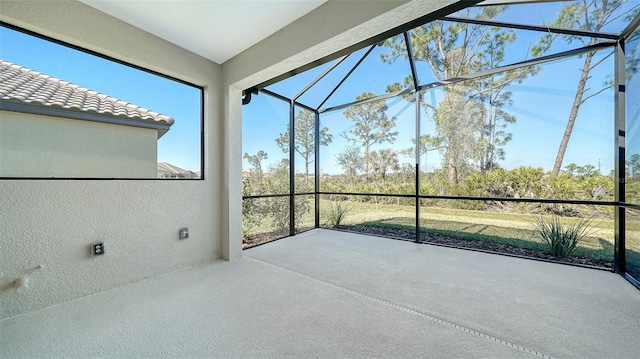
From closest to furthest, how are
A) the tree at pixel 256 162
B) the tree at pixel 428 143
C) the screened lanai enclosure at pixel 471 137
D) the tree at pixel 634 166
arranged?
the tree at pixel 634 166 < the screened lanai enclosure at pixel 471 137 < the tree at pixel 256 162 < the tree at pixel 428 143

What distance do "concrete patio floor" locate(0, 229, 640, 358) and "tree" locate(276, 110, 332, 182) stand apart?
249cm

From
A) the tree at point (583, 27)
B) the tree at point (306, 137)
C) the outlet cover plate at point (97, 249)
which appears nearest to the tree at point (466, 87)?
the tree at point (583, 27)

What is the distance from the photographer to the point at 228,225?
10.0ft

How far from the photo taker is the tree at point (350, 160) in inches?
194

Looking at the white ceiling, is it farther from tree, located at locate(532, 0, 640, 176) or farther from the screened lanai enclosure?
tree, located at locate(532, 0, 640, 176)

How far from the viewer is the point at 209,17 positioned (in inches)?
85.3

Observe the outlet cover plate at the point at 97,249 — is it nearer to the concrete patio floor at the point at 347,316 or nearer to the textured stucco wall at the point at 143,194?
the textured stucco wall at the point at 143,194

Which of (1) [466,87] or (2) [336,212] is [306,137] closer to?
(2) [336,212]

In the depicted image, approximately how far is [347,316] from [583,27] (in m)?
4.23

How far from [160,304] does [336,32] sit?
2.85m

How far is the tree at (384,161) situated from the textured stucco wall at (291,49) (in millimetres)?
2754

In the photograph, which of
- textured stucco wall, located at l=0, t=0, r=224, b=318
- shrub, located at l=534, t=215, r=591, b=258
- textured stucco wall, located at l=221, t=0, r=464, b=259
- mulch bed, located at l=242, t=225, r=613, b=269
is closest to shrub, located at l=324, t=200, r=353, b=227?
mulch bed, located at l=242, t=225, r=613, b=269

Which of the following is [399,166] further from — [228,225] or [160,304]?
[160,304]

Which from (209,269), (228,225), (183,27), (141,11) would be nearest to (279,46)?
(183,27)
